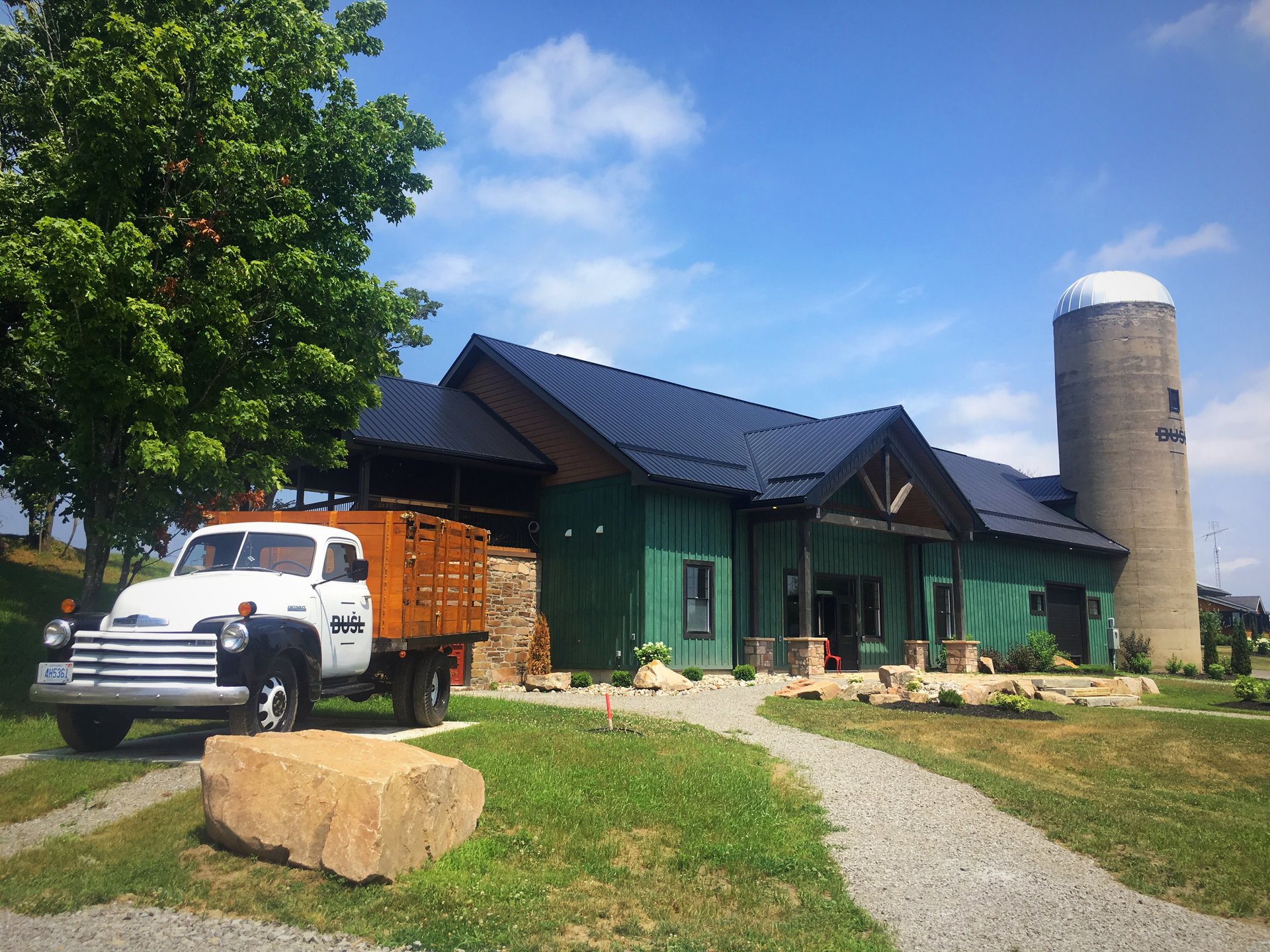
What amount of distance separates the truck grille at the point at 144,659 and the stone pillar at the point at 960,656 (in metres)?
21.9

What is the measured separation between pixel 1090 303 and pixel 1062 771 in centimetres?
3042

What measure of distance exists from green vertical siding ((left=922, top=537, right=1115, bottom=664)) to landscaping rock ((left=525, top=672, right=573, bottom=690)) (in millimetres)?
13050

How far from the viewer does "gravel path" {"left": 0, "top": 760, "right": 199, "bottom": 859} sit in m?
7.37

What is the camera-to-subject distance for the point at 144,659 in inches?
353

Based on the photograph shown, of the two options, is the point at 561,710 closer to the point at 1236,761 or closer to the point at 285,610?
the point at 285,610

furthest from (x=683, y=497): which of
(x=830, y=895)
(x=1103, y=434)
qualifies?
(x=1103, y=434)

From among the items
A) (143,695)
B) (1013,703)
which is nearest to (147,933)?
(143,695)

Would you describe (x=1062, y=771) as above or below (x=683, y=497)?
below

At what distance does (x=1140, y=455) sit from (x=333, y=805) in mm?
36874

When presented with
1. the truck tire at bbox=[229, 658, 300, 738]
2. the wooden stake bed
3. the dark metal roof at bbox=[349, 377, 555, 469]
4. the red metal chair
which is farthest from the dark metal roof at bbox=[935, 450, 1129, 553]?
the truck tire at bbox=[229, 658, 300, 738]

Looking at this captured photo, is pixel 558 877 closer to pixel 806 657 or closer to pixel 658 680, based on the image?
pixel 658 680

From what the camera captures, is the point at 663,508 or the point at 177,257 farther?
the point at 663,508

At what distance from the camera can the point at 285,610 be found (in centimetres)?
962

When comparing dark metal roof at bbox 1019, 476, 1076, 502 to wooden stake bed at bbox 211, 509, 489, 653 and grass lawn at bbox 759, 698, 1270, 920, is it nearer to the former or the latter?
grass lawn at bbox 759, 698, 1270, 920
